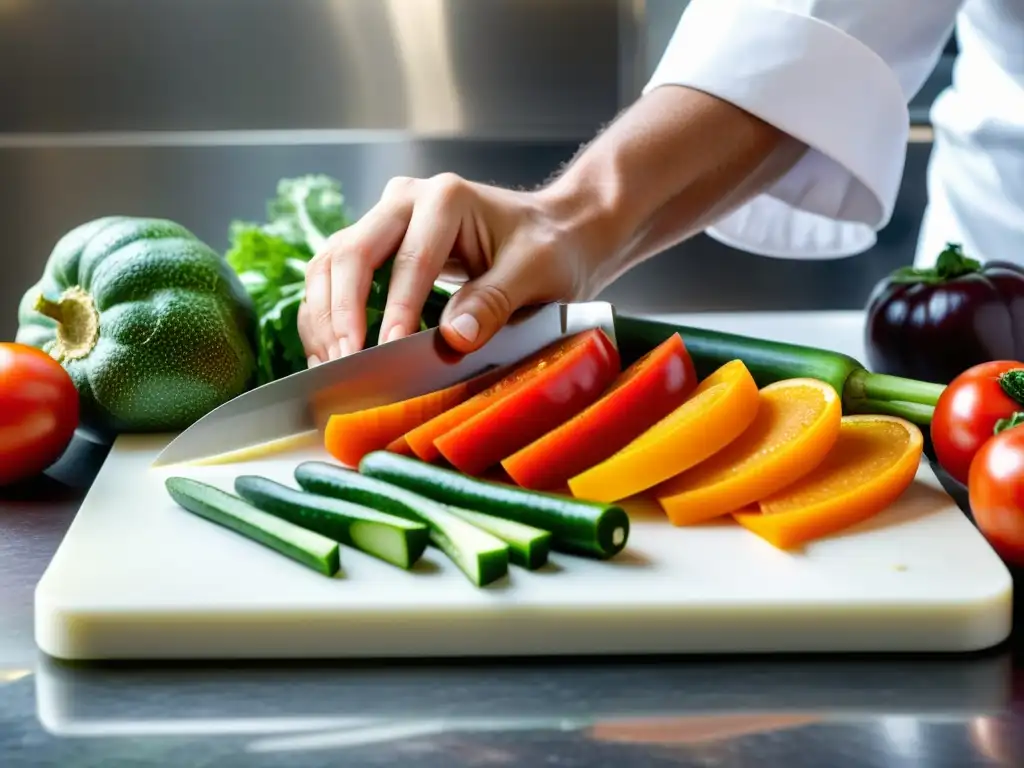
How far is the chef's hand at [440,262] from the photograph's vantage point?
4.79ft

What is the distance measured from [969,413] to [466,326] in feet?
1.80

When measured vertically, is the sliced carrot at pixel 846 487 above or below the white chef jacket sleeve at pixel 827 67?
below

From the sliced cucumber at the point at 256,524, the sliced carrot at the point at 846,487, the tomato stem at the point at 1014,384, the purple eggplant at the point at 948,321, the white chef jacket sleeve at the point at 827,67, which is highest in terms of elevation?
the white chef jacket sleeve at the point at 827,67

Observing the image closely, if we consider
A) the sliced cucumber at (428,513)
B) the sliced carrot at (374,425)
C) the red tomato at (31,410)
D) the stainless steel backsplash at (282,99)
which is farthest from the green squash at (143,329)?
the stainless steel backsplash at (282,99)

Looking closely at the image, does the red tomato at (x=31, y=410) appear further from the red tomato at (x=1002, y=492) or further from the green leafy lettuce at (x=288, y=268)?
the red tomato at (x=1002, y=492)

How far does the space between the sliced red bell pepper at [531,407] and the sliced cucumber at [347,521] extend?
0.18 meters

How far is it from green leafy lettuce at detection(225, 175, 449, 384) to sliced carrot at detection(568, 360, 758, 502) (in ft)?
1.52

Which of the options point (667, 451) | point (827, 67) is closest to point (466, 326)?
point (667, 451)

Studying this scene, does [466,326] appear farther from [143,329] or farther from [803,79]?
[803,79]

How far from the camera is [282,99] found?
8.71ft

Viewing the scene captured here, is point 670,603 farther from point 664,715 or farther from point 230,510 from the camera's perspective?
point 230,510

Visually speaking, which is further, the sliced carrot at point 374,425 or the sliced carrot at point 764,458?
the sliced carrot at point 374,425

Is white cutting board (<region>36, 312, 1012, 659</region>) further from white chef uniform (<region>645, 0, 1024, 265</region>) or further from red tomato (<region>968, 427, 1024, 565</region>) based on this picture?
white chef uniform (<region>645, 0, 1024, 265</region>)

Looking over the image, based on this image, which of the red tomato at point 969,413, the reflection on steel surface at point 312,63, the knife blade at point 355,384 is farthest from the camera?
the reflection on steel surface at point 312,63
